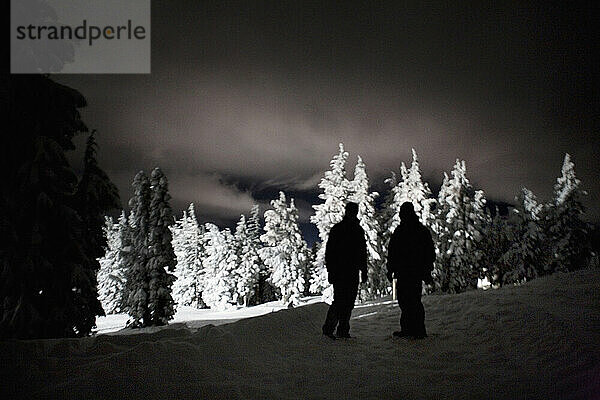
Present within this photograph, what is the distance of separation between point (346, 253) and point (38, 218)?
9.09m

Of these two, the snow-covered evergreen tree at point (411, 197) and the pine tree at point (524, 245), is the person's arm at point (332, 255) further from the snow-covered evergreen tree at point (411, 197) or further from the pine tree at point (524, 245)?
the pine tree at point (524, 245)

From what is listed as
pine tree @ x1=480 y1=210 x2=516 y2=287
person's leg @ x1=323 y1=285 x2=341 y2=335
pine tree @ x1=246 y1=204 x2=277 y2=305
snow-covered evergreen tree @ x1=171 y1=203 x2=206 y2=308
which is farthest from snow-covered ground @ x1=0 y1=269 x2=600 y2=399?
snow-covered evergreen tree @ x1=171 y1=203 x2=206 y2=308

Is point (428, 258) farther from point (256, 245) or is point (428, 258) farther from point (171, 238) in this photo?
point (256, 245)

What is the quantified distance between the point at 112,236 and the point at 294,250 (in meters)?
39.6

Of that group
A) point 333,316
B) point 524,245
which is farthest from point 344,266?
point 524,245

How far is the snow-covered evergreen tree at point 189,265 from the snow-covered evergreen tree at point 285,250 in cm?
1780

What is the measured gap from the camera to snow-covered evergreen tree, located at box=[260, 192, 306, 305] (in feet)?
144

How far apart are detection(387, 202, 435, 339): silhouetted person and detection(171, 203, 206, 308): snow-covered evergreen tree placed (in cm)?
5475

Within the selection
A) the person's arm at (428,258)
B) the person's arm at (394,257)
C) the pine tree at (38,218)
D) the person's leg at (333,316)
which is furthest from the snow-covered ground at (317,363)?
the pine tree at (38,218)

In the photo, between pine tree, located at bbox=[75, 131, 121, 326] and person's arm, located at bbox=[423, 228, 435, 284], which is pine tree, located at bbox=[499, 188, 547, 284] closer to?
person's arm, located at bbox=[423, 228, 435, 284]

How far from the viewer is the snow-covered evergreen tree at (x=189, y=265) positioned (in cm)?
5834

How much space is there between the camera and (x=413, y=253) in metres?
7.28

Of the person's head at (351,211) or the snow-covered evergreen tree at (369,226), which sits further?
the snow-covered evergreen tree at (369,226)

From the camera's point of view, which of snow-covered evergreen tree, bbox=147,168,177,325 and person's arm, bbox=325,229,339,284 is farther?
snow-covered evergreen tree, bbox=147,168,177,325
